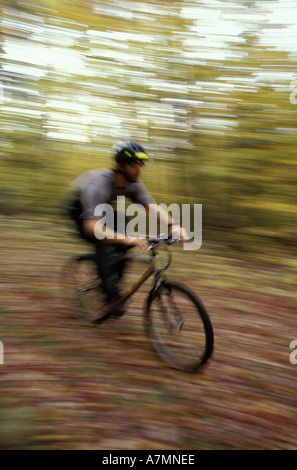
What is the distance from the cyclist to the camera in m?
3.34

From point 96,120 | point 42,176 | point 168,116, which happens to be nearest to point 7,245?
point 42,176

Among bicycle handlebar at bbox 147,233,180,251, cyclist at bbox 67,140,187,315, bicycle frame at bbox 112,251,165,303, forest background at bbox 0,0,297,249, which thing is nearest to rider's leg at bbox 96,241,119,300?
cyclist at bbox 67,140,187,315

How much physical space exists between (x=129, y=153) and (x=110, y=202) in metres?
0.54

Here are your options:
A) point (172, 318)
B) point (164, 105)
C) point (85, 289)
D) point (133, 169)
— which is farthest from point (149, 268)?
point (164, 105)

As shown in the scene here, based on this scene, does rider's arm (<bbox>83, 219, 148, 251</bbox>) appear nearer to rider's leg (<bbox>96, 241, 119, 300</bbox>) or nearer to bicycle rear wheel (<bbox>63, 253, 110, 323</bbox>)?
rider's leg (<bbox>96, 241, 119, 300</bbox>)

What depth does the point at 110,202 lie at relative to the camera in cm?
371

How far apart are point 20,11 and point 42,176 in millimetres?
3894

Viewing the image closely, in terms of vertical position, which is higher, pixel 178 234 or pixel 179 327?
pixel 178 234

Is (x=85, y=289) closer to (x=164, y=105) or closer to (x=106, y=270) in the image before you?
(x=106, y=270)

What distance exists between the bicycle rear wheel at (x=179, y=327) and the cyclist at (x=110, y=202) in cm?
46

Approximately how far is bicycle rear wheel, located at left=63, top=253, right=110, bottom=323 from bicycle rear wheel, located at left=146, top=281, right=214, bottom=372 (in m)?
0.64

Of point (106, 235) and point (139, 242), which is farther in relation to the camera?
point (106, 235)

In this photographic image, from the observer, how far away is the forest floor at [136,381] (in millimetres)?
2572

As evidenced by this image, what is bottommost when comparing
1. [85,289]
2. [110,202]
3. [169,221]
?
[85,289]
